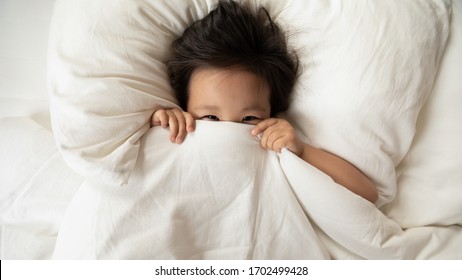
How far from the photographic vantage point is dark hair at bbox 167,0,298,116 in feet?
2.67

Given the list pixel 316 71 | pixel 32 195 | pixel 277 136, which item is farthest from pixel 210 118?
pixel 32 195

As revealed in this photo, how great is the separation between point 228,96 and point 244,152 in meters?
0.13

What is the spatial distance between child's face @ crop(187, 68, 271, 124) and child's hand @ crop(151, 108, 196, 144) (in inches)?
1.8

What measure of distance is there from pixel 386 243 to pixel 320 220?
0.14 metres

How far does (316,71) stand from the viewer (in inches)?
32.7

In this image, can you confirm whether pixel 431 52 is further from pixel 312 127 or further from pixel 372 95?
pixel 312 127

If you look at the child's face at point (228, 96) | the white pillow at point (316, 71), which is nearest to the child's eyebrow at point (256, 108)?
the child's face at point (228, 96)

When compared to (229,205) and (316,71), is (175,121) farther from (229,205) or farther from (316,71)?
(316,71)

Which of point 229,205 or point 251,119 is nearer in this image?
point 229,205

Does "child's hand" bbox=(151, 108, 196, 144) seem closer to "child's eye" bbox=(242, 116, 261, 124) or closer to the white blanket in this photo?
the white blanket

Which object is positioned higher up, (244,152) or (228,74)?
(228,74)

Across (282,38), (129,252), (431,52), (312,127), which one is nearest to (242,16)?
(282,38)

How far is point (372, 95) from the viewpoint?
0.77m
